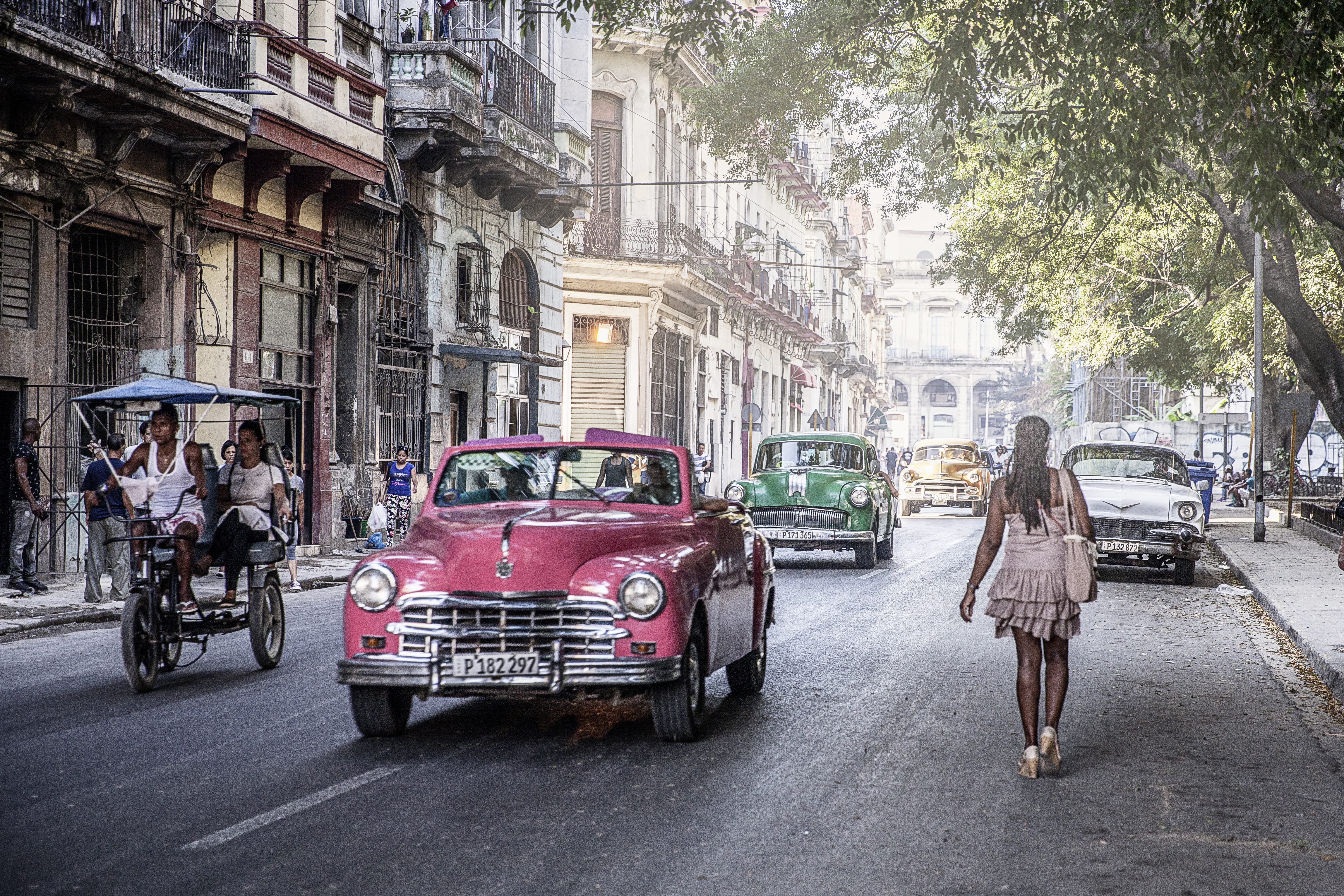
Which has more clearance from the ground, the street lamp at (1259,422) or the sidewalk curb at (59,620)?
the street lamp at (1259,422)

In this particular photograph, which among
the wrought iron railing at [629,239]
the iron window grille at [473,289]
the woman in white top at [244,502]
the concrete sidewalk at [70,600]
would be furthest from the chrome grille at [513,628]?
the wrought iron railing at [629,239]

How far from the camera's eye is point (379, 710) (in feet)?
23.4

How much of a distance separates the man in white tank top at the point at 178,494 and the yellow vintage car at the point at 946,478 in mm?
27390

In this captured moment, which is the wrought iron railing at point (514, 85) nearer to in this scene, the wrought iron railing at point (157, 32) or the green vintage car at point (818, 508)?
the wrought iron railing at point (157, 32)

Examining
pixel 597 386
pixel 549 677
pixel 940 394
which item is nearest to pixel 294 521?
pixel 549 677

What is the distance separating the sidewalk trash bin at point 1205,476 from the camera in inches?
1176

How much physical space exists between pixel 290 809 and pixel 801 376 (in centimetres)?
5335

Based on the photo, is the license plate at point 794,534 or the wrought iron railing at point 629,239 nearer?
the license plate at point 794,534

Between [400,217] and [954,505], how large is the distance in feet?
59.1

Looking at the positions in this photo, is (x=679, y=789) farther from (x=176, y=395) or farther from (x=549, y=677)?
(x=176, y=395)

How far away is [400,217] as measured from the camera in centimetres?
2281

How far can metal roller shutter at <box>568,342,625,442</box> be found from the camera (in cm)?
3425

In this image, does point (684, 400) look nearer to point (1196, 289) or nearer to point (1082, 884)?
point (1196, 289)

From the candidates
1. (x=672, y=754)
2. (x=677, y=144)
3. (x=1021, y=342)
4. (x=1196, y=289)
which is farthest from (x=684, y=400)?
(x=672, y=754)
